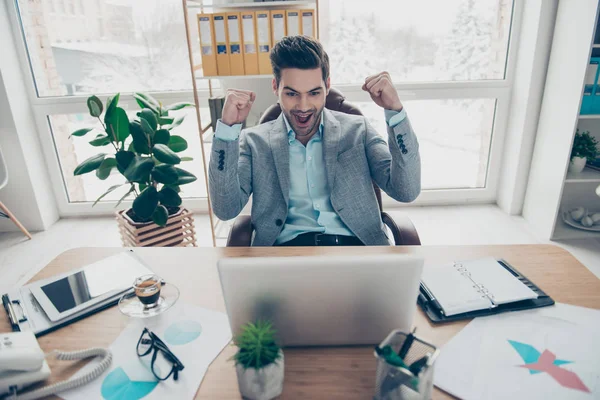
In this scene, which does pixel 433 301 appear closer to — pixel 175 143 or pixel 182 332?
pixel 182 332

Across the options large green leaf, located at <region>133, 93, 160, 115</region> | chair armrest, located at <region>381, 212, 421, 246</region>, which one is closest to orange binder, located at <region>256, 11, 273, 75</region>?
large green leaf, located at <region>133, 93, 160, 115</region>

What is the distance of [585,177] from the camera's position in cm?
263

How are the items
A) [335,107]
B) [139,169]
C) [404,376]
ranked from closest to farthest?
1. [404,376]
2. [335,107]
3. [139,169]

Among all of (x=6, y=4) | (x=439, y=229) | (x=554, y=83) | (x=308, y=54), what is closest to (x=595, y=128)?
(x=554, y=83)

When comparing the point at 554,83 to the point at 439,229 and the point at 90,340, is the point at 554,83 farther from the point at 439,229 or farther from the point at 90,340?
the point at 90,340

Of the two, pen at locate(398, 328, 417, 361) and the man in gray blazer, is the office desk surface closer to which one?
pen at locate(398, 328, 417, 361)

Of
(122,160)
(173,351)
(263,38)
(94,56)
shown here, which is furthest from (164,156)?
(94,56)

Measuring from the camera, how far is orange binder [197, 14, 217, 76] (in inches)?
93.8

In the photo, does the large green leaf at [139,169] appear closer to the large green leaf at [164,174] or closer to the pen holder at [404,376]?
the large green leaf at [164,174]

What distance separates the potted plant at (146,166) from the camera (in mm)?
2039

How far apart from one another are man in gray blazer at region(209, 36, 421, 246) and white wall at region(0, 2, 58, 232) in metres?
Answer: 2.18

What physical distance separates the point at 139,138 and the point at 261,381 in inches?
64.9

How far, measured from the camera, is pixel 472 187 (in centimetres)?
338

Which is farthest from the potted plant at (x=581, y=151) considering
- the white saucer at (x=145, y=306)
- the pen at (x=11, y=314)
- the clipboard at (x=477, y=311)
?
the pen at (x=11, y=314)
